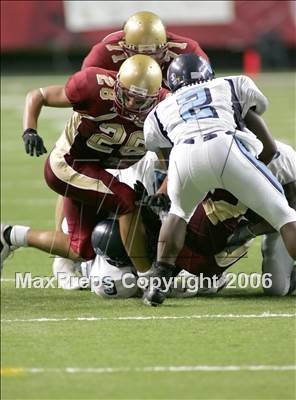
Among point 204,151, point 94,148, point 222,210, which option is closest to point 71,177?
point 94,148

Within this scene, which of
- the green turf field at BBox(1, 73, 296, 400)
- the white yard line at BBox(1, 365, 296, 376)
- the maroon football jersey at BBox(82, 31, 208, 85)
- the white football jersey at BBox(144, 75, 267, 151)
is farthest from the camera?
the maroon football jersey at BBox(82, 31, 208, 85)

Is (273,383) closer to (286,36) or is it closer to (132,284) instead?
(132,284)

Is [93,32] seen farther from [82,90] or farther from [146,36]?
[82,90]

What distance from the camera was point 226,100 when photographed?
495 cm

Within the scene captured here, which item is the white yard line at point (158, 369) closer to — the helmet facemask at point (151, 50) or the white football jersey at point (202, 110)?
the white football jersey at point (202, 110)

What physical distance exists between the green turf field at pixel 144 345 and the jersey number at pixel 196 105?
840 mm

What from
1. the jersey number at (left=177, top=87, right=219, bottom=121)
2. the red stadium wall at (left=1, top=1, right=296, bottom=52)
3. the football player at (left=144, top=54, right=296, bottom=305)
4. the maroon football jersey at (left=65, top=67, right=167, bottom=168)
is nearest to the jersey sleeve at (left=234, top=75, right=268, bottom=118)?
the football player at (left=144, top=54, right=296, bottom=305)

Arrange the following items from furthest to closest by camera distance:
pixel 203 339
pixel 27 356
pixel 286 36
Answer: pixel 286 36 < pixel 203 339 < pixel 27 356

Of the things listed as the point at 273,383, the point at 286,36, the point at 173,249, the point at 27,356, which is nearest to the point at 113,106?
the point at 173,249

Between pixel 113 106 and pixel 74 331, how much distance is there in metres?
1.19

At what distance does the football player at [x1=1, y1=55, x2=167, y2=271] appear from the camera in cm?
514

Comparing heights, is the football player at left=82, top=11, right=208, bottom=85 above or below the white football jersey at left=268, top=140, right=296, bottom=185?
above

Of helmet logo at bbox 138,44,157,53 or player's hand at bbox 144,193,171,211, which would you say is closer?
player's hand at bbox 144,193,171,211

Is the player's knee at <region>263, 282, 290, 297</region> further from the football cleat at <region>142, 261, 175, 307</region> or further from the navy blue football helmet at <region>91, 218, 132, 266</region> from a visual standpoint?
the navy blue football helmet at <region>91, 218, 132, 266</region>
